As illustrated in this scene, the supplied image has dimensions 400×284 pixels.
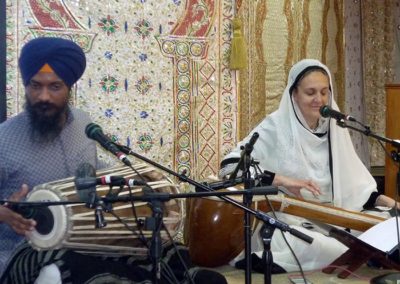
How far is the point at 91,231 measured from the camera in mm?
2307

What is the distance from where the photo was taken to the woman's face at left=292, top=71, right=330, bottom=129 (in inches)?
144

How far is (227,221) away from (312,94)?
1.03 metres

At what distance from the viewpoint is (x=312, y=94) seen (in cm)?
368

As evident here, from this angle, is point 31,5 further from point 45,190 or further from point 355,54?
point 355,54

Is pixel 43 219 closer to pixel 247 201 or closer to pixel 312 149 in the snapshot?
pixel 247 201

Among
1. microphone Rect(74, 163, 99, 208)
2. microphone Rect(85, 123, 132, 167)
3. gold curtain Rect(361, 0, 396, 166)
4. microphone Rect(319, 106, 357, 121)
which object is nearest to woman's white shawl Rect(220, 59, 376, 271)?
microphone Rect(319, 106, 357, 121)

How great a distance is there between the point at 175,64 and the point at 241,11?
2.31ft

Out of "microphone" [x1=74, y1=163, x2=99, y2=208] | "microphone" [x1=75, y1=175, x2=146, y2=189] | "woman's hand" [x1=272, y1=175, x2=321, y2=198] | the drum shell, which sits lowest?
the drum shell

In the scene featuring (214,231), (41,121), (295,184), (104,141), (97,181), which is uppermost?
(41,121)

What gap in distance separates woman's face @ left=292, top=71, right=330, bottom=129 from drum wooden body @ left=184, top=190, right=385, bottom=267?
0.70 meters

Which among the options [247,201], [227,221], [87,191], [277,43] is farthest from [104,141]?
[277,43]

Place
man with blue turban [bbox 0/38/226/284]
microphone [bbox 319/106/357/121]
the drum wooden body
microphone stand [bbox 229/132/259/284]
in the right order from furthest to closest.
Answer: the drum wooden body, microphone [bbox 319/106/357/121], man with blue turban [bbox 0/38/226/284], microphone stand [bbox 229/132/259/284]

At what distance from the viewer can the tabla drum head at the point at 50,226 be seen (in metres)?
2.20

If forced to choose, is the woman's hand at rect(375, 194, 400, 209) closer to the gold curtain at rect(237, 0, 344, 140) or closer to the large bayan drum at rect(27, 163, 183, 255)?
the gold curtain at rect(237, 0, 344, 140)
